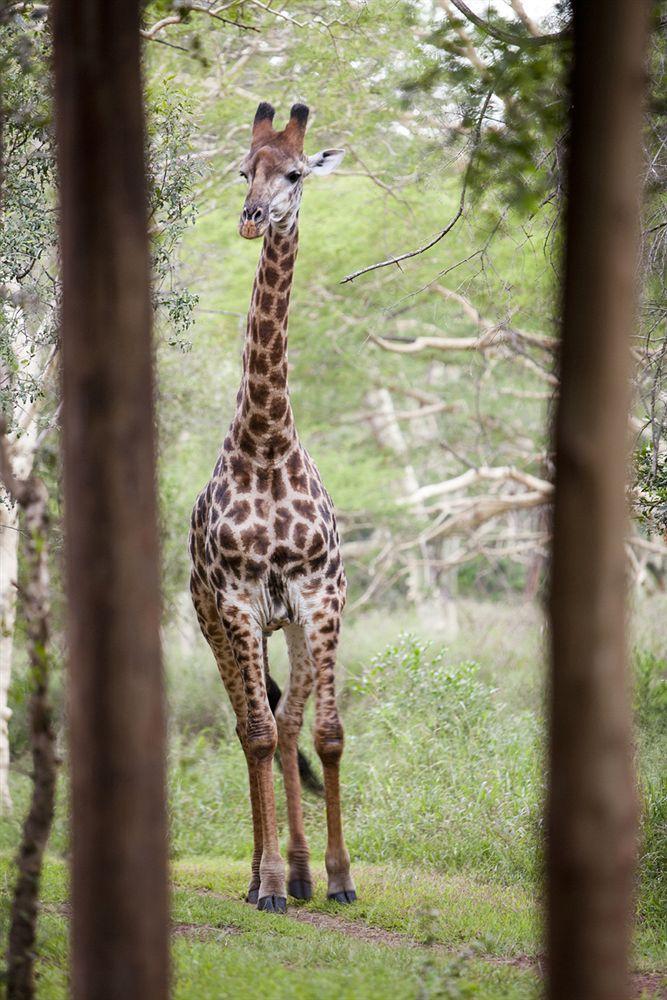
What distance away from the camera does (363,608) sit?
22.2 m

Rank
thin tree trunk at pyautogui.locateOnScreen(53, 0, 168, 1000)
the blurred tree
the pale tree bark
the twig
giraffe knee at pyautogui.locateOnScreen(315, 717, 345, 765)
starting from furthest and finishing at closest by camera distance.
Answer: the pale tree bark < the blurred tree < giraffe knee at pyautogui.locateOnScreen(315, 717, 345, 765) < the twig < thin tree trunk at pyautogui.locateOnScreen(53, 0, 168, 1000)

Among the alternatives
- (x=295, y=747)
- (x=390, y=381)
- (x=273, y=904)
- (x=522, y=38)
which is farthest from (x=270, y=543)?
(x=390, y=381)

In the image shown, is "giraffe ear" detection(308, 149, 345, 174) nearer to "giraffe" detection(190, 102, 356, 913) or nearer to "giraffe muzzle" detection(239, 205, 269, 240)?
"giraffe" detection(190, 102, 356, 913)

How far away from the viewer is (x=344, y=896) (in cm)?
646

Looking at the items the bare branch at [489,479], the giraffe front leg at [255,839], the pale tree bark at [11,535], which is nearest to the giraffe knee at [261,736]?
the giraffe front leg at [255,839]

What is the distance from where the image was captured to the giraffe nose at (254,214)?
234 inches

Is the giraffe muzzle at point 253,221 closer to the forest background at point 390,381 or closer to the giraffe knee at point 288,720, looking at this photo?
the forest background at point 390,381

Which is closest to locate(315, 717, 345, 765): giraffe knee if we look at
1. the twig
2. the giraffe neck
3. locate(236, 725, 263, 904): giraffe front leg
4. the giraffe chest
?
locate(236, 725, 263, 904): giraffe front leg

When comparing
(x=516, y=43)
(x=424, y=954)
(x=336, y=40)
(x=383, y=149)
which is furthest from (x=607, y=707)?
(x=383, y=149)

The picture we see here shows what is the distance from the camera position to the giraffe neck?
640 cm

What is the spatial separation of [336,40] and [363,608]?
1289 centimetres

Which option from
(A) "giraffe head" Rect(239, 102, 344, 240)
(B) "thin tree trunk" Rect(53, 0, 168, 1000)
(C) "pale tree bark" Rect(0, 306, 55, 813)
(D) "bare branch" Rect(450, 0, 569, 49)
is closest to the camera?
(B) "thin tree trunk" Rect(53, 0, 168, 1000)

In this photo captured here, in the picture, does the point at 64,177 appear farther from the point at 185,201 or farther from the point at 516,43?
the point at 185,201

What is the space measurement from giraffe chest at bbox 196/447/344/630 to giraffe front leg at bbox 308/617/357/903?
174 millimetres
